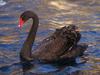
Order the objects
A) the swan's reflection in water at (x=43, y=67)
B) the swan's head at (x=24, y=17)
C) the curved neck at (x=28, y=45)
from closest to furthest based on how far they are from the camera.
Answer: the swan's reflection in water at (x=43, y=67)
the curved neck at (x=28, y=45)
the swan's head at (x=24, y=17)

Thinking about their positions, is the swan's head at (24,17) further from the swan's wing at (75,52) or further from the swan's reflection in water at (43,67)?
the swan's wing at (75,52)

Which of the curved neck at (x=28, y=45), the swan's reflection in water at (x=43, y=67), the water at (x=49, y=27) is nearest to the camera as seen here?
the swan's reflection in water at (x=43, y=67)

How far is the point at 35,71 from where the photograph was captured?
11383 millimetres

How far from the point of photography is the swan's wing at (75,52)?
12.3 metres

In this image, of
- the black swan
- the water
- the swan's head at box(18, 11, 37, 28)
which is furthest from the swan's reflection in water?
the swan's head at box(18, 11, 37, 28)

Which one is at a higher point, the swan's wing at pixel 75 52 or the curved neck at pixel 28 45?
the curved neck at pixel 28 45

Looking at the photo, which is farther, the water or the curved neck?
the curved neck

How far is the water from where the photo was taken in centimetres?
1155

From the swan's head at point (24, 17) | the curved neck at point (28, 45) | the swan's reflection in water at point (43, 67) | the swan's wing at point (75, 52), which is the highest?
the swan's head at point (24, 17)

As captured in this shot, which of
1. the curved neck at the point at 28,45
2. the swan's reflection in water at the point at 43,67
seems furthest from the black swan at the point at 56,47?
the swan's reflection in water at the point at 43,67

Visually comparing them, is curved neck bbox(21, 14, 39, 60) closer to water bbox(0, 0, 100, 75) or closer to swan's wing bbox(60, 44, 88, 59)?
water bbox(0, 0, 100, 75)

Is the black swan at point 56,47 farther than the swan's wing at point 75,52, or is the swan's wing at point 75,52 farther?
the swan's wing at point 75,52

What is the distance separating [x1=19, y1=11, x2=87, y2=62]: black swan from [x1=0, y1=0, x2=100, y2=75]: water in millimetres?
269

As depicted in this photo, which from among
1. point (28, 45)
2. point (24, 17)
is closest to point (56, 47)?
point (28, 45)
